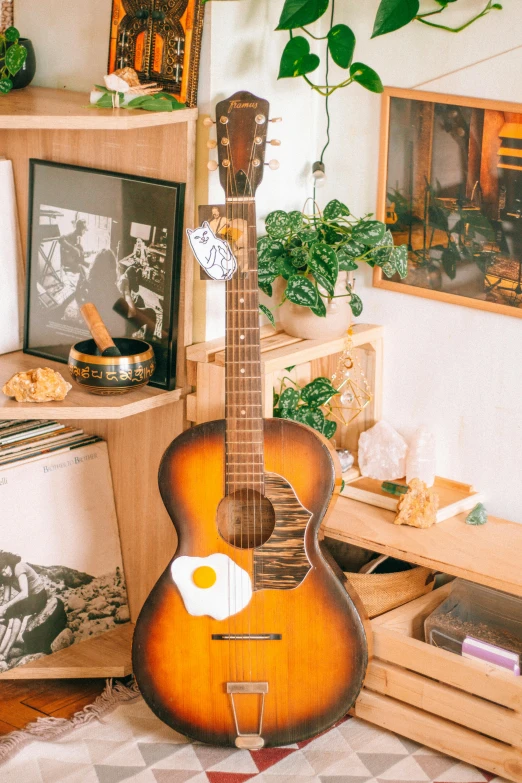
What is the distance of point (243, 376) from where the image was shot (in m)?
1.66

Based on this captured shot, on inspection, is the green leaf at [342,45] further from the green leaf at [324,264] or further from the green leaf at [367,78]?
the green leaf at [324,264]

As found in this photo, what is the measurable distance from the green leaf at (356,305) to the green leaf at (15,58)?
78cm

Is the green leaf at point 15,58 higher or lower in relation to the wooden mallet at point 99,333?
higher

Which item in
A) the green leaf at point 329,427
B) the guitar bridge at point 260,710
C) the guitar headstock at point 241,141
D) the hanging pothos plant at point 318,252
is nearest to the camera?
the guitar headstock at point 241,141

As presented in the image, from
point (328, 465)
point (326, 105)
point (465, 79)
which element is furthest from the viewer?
point (326, 105)

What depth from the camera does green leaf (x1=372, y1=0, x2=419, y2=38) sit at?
1.71 m

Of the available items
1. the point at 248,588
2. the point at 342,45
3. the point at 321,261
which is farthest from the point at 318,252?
the point at 248,588

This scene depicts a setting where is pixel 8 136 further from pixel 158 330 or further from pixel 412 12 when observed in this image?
pixel 412 12

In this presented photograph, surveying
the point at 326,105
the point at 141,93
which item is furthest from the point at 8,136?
the point at 326,105

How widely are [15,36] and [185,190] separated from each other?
480 mm

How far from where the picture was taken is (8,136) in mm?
1984

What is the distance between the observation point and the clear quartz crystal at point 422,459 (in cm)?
195

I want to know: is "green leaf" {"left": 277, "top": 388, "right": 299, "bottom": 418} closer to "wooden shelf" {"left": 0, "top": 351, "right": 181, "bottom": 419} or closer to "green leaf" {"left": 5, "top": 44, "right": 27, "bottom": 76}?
"wooden shelf" {"left": 0, "top": 351, "right": 181, "bottom": 419}

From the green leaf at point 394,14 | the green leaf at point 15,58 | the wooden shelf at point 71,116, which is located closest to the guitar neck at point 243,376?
the wooden shelf at point 71,116
